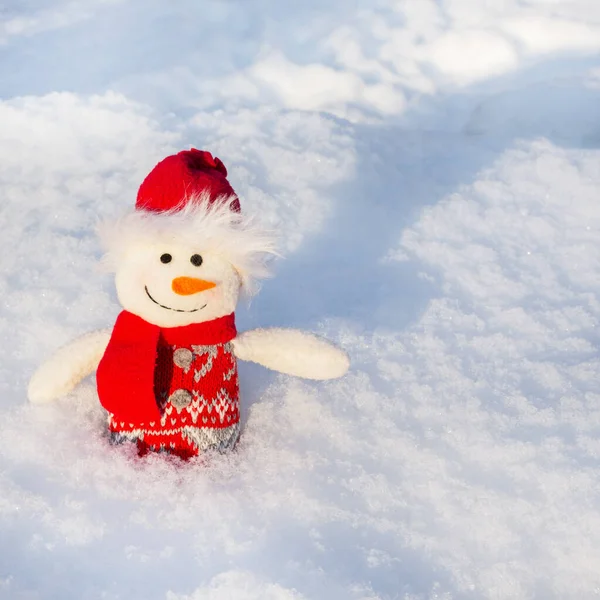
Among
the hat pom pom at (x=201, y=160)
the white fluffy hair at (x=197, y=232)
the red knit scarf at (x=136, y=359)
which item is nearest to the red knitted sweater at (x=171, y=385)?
the red knit scarf at (x=136, y=359)

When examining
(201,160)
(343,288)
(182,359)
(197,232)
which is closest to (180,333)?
(182,359)

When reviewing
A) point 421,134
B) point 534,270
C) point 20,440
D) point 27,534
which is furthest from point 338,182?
point 27,534

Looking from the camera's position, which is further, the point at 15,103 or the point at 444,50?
the point at 444,50

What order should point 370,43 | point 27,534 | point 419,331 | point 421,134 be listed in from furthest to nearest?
1. point 370,43
2. point 421,134
3. point 419,331
4. point 27,534

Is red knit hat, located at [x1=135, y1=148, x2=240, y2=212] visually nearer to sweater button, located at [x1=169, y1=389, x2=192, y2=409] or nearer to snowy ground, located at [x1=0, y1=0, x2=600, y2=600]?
snowy ground, located at [x1=0, y1=0, x2=600, y2=600]

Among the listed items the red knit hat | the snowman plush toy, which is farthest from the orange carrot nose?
the red knit hat

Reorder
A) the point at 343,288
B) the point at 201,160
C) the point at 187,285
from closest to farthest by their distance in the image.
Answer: the point at 187,285, the point at 201,160, the point at 343,288

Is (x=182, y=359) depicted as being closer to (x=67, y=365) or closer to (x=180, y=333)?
(x=180, y=333)

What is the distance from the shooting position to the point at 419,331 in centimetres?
180

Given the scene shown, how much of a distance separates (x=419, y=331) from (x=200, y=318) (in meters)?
0.57

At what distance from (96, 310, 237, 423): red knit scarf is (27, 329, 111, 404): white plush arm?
6 centimetres

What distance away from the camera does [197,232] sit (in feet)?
4.39

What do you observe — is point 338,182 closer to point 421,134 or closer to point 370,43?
point 421,134

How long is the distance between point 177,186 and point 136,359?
0.89 ft
